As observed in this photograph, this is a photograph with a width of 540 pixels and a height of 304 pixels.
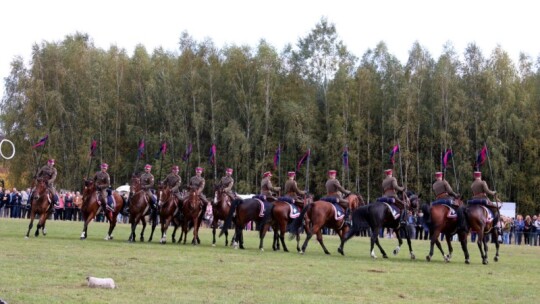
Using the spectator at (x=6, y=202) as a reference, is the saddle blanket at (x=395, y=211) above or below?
below

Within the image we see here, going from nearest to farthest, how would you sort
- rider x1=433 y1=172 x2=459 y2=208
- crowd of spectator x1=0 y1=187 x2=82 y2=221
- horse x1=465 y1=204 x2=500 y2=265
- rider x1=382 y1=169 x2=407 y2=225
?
horse x1=465 y1=204 x2=500 y2=265, rider x1=433 y1=172 x2=459 y2=208, rider x1=382 y1=169 x2=407 y2=225, crowd of spectator x1=0 y1=187 x2=82 y2=221

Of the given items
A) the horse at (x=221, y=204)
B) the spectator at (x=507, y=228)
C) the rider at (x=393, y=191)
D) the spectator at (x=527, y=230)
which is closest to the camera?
the rider at (x=393, y=191)

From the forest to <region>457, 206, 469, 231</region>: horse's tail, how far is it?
40.8 m

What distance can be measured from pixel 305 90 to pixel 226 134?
9.01 metres

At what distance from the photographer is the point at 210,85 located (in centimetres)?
7431

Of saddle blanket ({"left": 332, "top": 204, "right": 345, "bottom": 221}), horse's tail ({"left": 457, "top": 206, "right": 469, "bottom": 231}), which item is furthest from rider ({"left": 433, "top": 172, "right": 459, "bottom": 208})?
saddle blanket ({"left": 332, "top": 204, "right": 345, "bottom": 221})

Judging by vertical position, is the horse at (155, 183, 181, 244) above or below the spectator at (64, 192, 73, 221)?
below

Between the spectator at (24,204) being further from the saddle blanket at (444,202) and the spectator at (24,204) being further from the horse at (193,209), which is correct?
the saddle blanket at (444,202)

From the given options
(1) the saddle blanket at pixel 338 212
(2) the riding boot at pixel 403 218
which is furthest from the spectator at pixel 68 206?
(2) the riding boot at pixel 403 218

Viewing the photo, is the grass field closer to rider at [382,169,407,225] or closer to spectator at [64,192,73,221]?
rider at [382,169,407,225]

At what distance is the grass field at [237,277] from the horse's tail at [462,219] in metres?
1.22

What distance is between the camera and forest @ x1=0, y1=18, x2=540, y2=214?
68.9 m

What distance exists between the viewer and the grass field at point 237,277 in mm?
13594

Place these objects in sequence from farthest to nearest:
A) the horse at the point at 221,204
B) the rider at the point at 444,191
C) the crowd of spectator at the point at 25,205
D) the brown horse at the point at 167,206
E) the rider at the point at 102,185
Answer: the crowd of spectator at the point at 25,205 → the horse at the point at 221,204 → the brown horse at the point at 167,206 → the rider at the point at 102,185 → the rider at the point at 444,191
